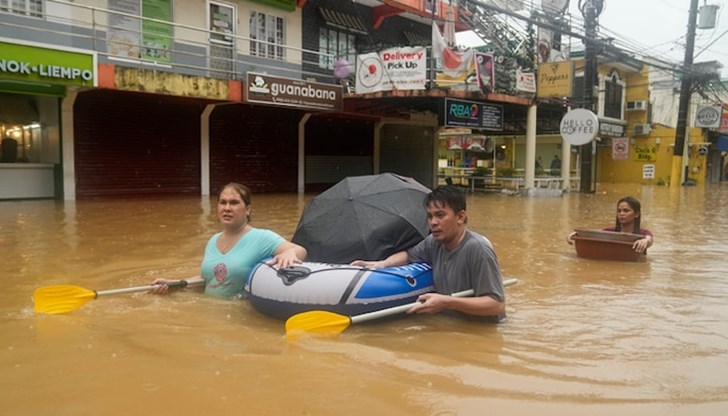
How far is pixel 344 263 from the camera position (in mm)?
5020

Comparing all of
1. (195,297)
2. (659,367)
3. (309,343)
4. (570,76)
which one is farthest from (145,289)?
(570,76)

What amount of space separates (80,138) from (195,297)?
12.1m

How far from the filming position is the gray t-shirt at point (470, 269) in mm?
4145

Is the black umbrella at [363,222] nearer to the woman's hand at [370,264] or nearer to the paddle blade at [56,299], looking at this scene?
the woman's hand at [370,264]

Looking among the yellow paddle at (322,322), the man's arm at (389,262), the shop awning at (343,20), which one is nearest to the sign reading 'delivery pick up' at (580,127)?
the shop awning at (343,20)

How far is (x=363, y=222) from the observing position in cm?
516

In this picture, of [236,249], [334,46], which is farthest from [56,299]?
[334,46]

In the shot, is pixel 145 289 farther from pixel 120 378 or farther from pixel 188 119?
pixel 188 119

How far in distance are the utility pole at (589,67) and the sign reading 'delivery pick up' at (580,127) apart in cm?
Answer: 198

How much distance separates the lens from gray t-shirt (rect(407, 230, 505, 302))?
4145 mm

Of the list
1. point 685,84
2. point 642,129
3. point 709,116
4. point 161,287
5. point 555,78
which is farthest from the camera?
point 642,129

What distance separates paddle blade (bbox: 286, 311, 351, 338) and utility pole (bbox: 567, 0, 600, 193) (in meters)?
14.8

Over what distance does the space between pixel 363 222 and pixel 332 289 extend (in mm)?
1010

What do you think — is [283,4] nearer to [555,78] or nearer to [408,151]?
[408,151]
